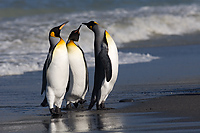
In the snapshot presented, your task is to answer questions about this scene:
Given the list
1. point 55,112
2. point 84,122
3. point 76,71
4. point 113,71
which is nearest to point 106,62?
point 113,71

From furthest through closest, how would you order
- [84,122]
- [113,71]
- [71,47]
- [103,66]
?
[71,47]
[113,71]
[103,66]
[84,122]

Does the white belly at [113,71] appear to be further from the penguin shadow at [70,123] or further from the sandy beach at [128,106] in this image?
the penguin shadow at [70,123]

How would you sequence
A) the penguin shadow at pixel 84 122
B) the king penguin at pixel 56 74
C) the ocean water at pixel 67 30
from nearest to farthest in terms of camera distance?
the penguin shadow at pixel 84 122 < the king penguin at pixel 56 74 < the ocean water at pixel 67 30

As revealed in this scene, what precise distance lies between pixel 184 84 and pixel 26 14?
24.4 metres

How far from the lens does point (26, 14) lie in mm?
30953

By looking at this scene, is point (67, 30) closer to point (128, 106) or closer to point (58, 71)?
point (58, 71)

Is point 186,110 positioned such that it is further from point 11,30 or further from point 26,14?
point 26,14

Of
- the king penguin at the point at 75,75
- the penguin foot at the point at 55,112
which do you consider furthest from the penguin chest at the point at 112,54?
the penguin foot at the point at 55,112

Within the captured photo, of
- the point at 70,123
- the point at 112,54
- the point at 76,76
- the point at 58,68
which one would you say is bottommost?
the point at 70,123

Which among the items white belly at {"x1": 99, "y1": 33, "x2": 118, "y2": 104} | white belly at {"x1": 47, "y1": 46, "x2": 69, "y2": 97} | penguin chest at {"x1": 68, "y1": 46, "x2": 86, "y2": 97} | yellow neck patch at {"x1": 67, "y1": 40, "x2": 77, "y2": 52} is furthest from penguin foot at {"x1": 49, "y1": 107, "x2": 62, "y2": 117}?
yellow neck patch at {"x1": 67, "y1": 40, "x2": 77, "y2": 52}

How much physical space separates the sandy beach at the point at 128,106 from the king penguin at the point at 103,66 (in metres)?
0.19

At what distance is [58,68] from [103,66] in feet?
2.04

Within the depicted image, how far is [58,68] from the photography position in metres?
6.06

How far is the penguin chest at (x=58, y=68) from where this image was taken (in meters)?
6.04
